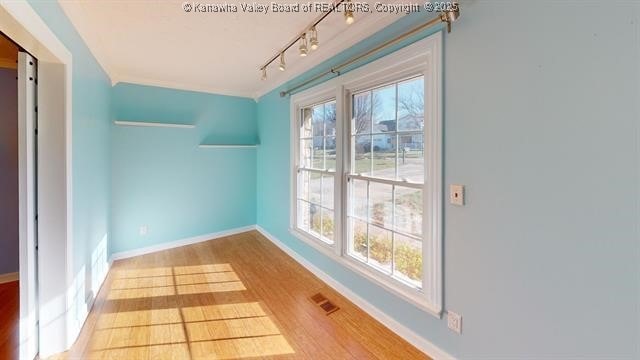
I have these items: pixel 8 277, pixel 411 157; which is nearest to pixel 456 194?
pixel 411 157

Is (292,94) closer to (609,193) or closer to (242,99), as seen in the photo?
(242,99)

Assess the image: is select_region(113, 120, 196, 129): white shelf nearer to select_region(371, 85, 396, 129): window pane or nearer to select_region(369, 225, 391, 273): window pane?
select_region(371, 85, 396, 129): window pane

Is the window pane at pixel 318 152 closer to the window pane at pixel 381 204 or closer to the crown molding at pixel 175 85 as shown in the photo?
the window pane at pixel 381 204

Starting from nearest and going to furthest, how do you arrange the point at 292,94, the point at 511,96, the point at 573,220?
the point at 573,220
the point at 511,96
the point at 292,94

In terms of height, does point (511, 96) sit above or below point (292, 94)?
below

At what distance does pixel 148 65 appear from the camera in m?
3.21

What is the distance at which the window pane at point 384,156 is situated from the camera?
7.04ft

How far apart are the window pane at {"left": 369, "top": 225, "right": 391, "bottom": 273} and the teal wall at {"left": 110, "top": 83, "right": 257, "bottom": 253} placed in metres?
2.89

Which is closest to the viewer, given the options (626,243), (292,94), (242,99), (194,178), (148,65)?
(626,243)

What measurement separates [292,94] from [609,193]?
2.98m

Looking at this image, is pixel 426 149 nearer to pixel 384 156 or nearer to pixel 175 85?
pixel 384 156

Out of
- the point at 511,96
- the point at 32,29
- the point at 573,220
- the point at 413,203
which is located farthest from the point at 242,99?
the point at 573,220

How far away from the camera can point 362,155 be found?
2455 millimetres

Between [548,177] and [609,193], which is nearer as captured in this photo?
[609,193]
